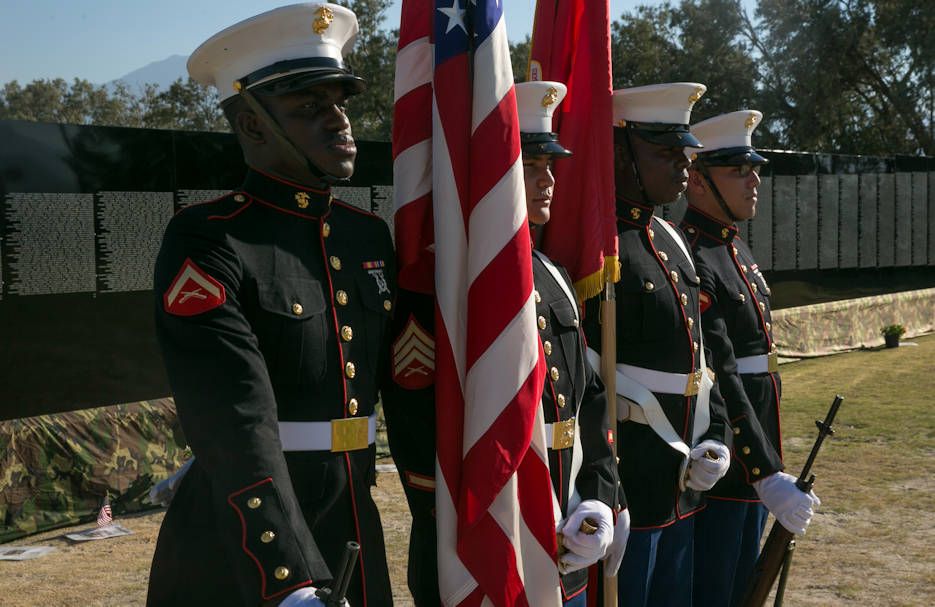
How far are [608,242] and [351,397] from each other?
1331 mm

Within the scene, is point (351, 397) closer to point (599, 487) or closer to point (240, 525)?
point (240, 525)

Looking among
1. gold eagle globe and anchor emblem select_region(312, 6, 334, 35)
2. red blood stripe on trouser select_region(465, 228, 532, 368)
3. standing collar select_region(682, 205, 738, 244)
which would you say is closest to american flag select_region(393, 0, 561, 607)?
red blood stripe on trouser select_region(465, 228, 532, 368)

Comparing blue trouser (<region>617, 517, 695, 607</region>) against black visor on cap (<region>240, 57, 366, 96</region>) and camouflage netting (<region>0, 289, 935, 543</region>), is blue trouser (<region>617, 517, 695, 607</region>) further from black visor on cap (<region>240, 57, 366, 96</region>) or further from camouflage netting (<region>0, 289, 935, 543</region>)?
camouflage netting (<region>0, 289, 935, 543</region>)

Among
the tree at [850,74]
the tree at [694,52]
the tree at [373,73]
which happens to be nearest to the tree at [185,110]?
the tree at [373,73]

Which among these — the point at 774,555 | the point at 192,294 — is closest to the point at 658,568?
the point at 774,555

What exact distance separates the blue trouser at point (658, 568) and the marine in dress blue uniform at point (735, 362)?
Result: 1.43 feet

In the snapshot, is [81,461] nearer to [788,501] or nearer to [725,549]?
[725,549]

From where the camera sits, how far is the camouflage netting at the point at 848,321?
13.1 meters

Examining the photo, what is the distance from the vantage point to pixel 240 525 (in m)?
1.84

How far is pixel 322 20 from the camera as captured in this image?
221 centimetres

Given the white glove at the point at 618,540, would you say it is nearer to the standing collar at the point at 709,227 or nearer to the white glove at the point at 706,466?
the white glove at the point at 706,466

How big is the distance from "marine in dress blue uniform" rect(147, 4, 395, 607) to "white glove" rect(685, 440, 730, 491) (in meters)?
1.45

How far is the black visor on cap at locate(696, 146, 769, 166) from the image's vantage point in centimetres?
429

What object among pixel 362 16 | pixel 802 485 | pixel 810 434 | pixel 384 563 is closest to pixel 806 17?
pixel 362 16
